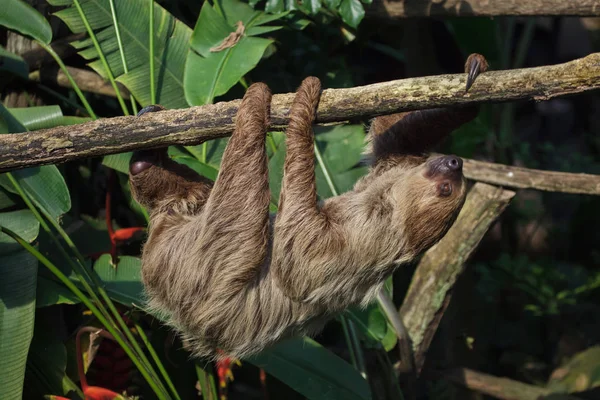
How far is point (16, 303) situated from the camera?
4191mm

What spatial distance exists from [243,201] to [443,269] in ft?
7.89

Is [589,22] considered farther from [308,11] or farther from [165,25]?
[165,25]

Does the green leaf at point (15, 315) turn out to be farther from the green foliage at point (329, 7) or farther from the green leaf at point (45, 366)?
the green foliage at point (329, 7)

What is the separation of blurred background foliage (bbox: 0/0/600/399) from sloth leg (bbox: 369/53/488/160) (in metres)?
0.82

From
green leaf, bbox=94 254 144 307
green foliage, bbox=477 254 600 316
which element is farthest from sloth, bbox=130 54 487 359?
green foliage, bbox=477 254 600 316

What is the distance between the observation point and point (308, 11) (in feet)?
16.3

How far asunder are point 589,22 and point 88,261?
5515mm

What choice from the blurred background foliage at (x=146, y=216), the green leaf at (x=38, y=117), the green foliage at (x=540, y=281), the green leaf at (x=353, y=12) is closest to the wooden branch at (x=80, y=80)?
the blurred background foliage at (x=146, y=216)

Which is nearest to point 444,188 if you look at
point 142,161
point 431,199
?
point 431,199

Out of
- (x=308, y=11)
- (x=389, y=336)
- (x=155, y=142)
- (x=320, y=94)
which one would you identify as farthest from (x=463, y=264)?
(x=155, y=142)

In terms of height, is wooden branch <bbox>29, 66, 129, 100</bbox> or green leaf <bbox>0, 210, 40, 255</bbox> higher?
wooden branch <bbox>29, 66, 129, 100</bbox>

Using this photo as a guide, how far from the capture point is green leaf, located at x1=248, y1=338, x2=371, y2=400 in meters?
4.68

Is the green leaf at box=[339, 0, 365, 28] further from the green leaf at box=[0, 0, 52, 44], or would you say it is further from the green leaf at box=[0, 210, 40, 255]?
the green leaf at box=[0, 210, 40, 255]

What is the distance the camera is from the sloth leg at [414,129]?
393 centimetres
